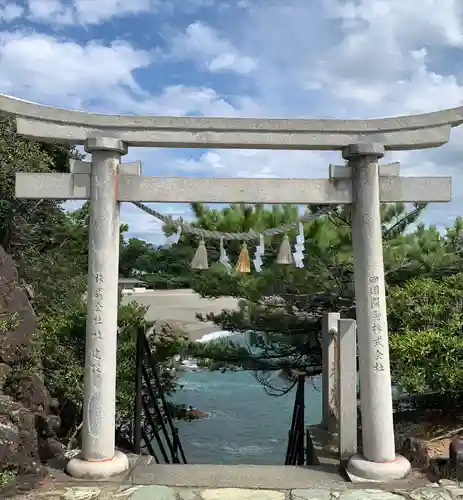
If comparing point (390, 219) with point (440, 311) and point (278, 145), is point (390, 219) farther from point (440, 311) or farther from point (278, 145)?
point (278, 145)

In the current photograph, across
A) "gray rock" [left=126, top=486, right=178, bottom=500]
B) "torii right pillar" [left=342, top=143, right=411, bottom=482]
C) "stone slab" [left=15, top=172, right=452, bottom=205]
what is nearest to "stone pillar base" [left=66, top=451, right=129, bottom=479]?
"gray rock" [left=126, top=486, right=178, bottom=500]

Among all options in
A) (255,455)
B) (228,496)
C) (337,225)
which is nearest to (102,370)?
(228,496)

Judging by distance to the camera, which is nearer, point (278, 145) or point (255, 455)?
point (278, 145)

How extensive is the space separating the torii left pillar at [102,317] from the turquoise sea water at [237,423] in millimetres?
6513

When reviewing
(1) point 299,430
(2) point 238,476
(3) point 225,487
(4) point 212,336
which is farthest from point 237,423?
(4) point 212,336

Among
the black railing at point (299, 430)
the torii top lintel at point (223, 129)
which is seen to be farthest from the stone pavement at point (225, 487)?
the torii top lintel at point (223, 129)

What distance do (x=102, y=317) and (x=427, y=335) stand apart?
122 inches

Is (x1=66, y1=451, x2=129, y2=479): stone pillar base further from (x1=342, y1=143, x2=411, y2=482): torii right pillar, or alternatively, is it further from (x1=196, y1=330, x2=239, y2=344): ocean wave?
(x1=196, y1=330, x2=239, y2=344): ocean wave

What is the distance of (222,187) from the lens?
4.05 metres

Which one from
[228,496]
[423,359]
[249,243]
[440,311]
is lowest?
[228,496]

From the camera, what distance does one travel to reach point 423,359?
16.2 feet

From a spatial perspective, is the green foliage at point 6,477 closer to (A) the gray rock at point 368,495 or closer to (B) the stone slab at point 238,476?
(B) the stone slab at point 238,476

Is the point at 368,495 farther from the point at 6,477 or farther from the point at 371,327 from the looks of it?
the point at 6,477

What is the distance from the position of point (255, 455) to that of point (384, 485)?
29.4ft
